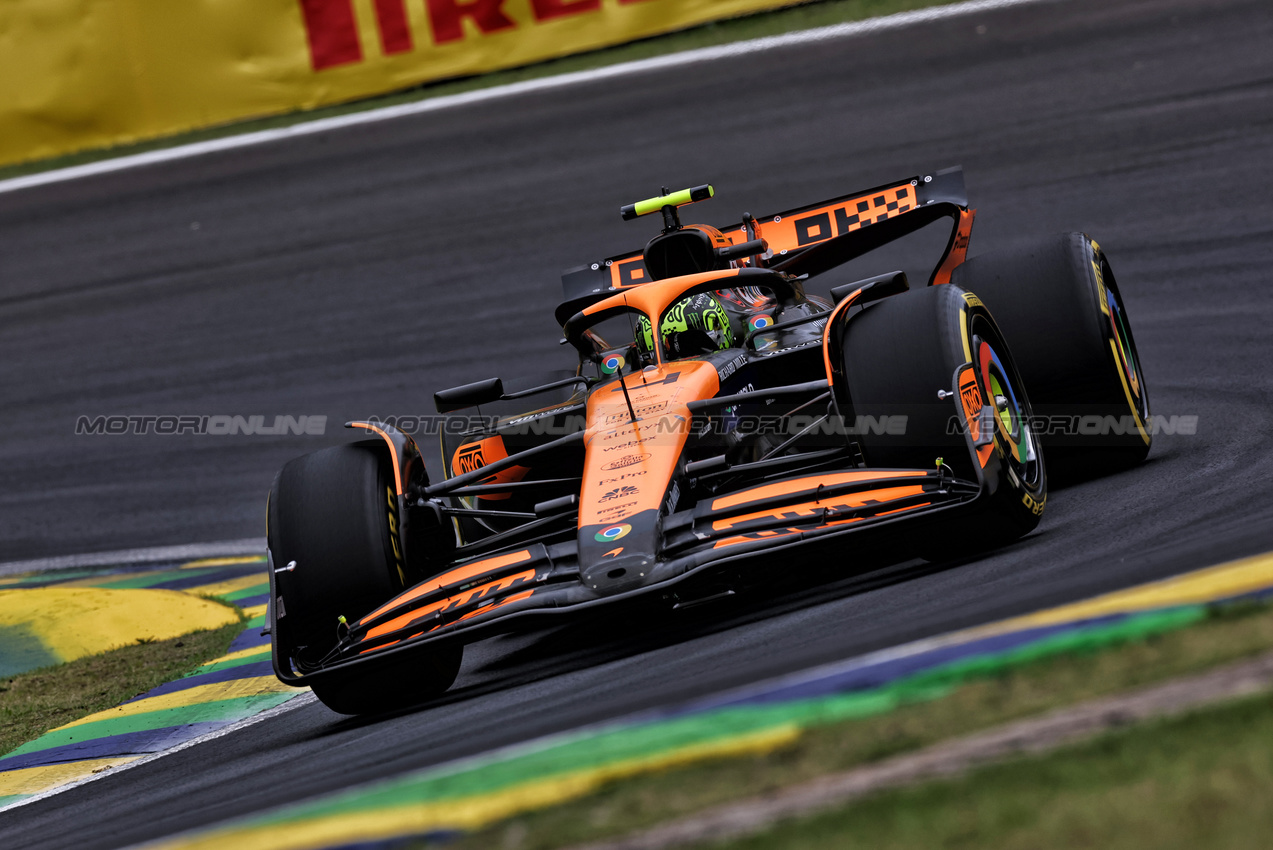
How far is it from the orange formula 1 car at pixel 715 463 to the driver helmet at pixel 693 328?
0.03ft

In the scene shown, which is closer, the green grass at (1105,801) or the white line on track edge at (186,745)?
the green grass at (1105,801)

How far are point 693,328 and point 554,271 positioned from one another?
5.66 meters

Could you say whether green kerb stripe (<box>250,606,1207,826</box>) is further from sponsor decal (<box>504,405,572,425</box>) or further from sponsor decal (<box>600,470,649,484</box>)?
sponsor decal (<box>504,405,572,425</box>)

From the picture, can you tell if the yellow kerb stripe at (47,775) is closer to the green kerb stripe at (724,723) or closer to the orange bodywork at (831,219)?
the green kerb stripe at (724,723)

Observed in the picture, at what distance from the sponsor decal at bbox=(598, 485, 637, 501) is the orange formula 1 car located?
1cm

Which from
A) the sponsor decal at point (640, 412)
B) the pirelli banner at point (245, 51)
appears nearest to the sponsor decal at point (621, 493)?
the sponsor decal at point (640, 412)

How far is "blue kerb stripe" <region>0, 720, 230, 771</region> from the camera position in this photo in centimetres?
515

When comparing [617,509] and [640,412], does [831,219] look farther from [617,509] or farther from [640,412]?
[617,509]

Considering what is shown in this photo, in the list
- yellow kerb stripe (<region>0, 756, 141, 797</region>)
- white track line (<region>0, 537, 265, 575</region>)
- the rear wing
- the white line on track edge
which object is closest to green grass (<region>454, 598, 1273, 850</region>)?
the white line on track edge

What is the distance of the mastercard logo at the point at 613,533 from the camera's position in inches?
180

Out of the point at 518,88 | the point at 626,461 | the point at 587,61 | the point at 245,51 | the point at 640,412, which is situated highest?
the point at 245,51

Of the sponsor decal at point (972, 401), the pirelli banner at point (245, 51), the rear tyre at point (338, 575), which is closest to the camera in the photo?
the sponsor decal at point (972, 401)

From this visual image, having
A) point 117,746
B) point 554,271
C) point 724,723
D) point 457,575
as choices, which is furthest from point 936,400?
point 554,271

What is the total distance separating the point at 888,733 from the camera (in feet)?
7.84
